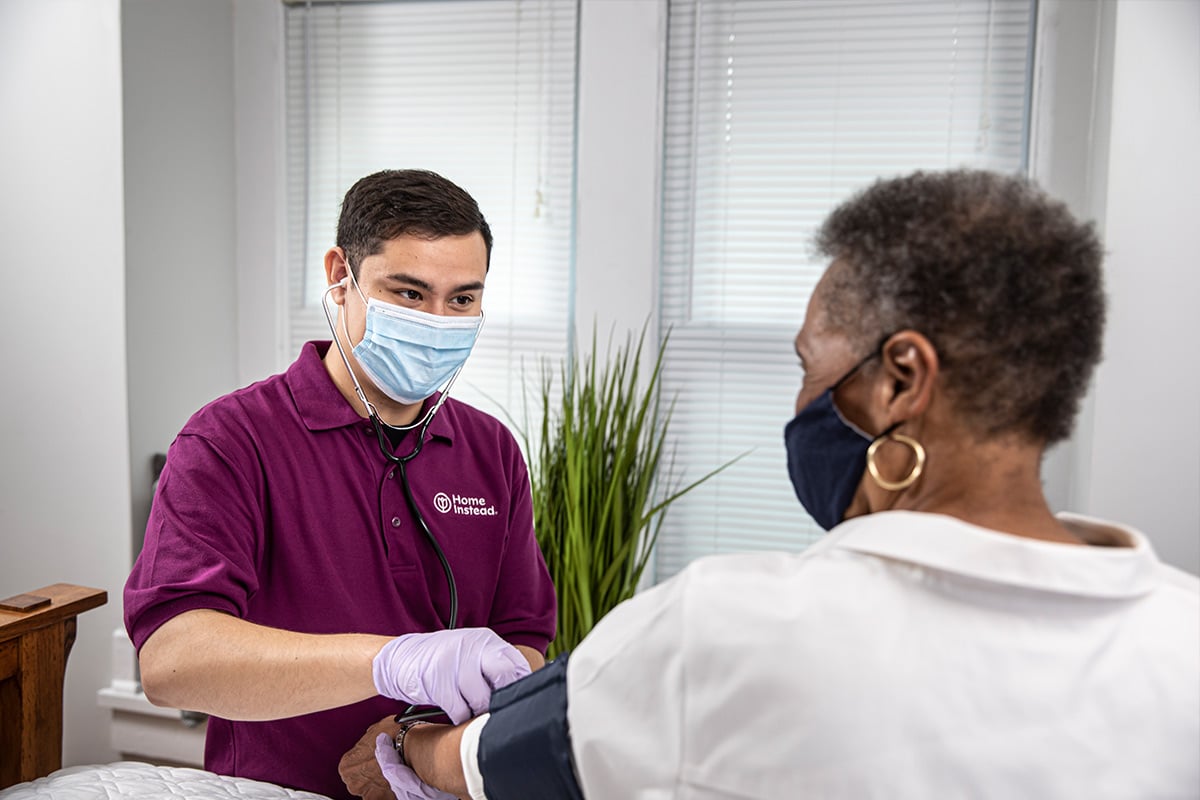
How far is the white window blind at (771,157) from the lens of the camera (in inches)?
103

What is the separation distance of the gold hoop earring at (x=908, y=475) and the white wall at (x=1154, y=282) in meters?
1.59

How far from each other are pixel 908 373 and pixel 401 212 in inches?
36.4

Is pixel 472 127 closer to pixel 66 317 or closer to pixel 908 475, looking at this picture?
pixel 66 317

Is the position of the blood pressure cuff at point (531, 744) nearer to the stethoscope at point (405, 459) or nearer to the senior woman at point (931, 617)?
the senior woman at point (931, 617)

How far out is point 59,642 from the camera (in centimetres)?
157

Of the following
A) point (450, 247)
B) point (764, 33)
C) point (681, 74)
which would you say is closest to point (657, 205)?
point (681, 74)

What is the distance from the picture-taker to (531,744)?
0.88 metres

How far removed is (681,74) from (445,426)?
163 centimetres

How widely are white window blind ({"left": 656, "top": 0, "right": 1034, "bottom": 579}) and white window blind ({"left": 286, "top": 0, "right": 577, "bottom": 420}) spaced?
36 centimetres

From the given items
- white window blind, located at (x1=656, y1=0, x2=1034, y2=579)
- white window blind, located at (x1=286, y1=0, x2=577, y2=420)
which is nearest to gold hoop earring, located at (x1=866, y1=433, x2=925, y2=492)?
white window blind, located at (x1=656, y1=0, x2=1034, y2=579)

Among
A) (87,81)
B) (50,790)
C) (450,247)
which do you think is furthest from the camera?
(87,81)

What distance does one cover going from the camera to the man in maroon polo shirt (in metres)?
1.23

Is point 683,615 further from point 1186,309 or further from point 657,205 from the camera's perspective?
point 657,205

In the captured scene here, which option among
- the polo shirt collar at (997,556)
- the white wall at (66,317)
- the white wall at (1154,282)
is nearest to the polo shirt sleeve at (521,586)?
the polo shirt collar at (997,556)
